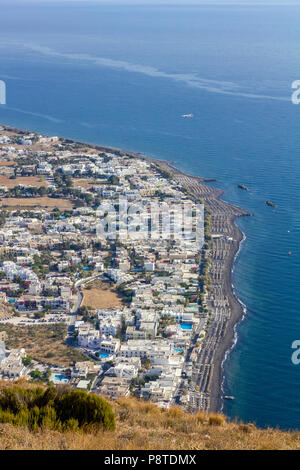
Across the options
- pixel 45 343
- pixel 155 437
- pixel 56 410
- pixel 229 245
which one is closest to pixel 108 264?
pixel 229 245

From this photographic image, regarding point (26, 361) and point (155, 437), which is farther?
point (26, 361)

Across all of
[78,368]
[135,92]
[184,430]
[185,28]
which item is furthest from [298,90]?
[185,28]

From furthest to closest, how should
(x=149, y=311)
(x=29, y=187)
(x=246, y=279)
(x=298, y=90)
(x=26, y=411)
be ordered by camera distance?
(x=298, y=90)
(x=29, y=187)
(x=246, y=279)
(x=149, y=311)
(x=26, y=411)

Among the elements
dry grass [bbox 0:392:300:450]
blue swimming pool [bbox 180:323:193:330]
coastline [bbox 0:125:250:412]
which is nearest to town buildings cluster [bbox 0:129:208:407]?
blue swimming pool [bbox 180:323:193:330]

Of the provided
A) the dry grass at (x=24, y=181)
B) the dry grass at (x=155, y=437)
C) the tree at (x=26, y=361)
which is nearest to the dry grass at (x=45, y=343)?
the tree at (x=26, y=361)

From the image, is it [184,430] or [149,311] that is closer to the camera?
[184,430]

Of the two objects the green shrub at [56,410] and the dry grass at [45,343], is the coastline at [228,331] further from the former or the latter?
the green shrub at [56,410]

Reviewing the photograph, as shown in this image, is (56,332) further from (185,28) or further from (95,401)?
(185,28)

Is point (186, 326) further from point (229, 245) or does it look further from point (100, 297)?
point (229, 245)

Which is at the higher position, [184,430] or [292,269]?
[292,269]
